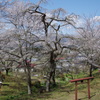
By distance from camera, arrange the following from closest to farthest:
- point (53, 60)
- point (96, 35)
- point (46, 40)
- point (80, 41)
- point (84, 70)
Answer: point (46, 40)
point (80, 41)
point (53, 60)
point (96, 35)
point (84, 70)

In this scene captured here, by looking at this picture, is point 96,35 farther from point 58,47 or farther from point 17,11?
point 17,11

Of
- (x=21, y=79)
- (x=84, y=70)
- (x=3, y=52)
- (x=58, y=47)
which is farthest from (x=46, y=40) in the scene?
(x=84, y=70)

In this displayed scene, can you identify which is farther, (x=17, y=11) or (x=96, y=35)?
(x=96, y=35)

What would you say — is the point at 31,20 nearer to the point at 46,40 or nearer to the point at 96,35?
the point at 46,40

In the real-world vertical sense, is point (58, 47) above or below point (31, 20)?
below

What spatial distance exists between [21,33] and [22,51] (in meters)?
1.47

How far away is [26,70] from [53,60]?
2336mm

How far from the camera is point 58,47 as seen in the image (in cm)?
982

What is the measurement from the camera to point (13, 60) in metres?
9.46

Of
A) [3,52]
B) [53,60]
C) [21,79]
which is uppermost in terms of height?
[3,52]

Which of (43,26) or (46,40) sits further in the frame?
(43,26)

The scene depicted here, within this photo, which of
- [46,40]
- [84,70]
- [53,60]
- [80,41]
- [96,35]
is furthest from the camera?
[84,70]

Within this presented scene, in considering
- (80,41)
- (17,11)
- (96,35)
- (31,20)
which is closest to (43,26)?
(31,20)

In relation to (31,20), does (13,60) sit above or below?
below
